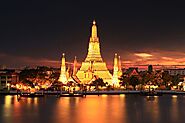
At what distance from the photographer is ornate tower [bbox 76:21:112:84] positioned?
7838cm

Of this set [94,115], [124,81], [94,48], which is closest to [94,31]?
[94,48]

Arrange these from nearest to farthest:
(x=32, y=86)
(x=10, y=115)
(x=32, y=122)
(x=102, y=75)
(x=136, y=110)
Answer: (x=32, y=122)
(x=10, y=115)
(x=136, y=110)
(x=32, y=86)
(x=102, y=75)

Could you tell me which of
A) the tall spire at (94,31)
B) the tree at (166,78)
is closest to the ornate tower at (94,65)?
the tall spire at (94,31)

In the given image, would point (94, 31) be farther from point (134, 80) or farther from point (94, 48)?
point (134, 80)

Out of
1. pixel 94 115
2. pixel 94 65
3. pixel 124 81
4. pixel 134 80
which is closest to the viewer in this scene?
pixel 94 115

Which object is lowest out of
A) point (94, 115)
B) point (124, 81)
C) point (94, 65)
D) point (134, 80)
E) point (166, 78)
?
point (94, 115)

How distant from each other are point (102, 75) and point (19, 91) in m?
12.8

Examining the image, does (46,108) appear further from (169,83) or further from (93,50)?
(169,83)

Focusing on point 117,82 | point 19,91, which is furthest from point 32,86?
point 117,82

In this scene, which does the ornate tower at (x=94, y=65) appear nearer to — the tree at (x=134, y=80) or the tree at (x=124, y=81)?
the tree at (x=124, y=81)

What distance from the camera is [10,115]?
40938 mm

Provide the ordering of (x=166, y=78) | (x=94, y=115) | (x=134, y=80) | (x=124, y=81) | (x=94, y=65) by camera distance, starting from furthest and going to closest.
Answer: (x=166, y=78) < (x=134, y=80) < (x=124, y=81) < (x=94, y=65) < (x=94, y=115)

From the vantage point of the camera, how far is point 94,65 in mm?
79250

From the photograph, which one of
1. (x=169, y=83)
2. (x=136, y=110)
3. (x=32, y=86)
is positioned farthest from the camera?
(x=169, y=83)
